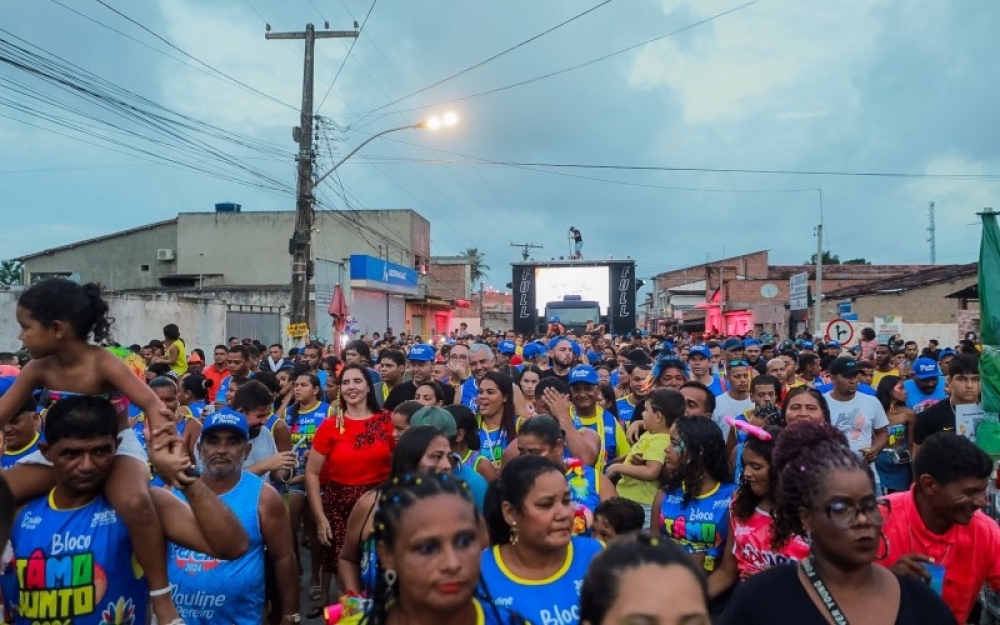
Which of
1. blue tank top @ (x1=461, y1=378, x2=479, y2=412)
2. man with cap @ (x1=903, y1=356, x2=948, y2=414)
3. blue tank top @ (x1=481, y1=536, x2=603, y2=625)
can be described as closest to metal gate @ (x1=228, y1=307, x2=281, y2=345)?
blue tank top @ (x1=461, y1=378, x2=479, y2=412)

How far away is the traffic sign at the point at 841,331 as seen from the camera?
15.3m

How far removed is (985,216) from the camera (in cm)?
650

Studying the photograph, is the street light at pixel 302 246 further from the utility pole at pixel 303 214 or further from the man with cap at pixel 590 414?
the man with cap at pixel 590 414

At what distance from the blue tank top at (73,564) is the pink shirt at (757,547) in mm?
2654

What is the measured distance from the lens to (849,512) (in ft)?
8.82

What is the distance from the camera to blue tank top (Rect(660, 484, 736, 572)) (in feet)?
13.9

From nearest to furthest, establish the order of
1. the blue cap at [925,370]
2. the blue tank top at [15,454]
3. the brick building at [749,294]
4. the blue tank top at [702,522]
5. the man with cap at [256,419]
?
the blue tank top at [702,522] < the blue tank top at [15,454] < the man with cap at [256,419] < the blue cap at [925,370] < the brick building at [749,294]

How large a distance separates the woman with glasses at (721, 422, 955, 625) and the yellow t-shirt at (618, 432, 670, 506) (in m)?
2.67

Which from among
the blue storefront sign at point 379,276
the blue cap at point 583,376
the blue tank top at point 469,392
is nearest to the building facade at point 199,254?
the blue storefront sign at point 379,276

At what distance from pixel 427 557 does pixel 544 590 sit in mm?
845

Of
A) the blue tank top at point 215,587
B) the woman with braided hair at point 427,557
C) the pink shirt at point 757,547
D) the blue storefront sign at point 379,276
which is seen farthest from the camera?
the blue storefront sign at point 379,276

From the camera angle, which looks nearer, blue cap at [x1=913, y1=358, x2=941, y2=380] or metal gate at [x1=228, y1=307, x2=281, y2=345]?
blue cap at [x1=913, y1=358, x2=941, y2=380]

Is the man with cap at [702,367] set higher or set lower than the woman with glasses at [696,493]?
higher

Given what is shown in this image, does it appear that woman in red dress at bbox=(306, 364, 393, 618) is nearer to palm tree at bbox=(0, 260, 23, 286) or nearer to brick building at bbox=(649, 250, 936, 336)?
brick building at bbox=(649, 250, 936, 336)
